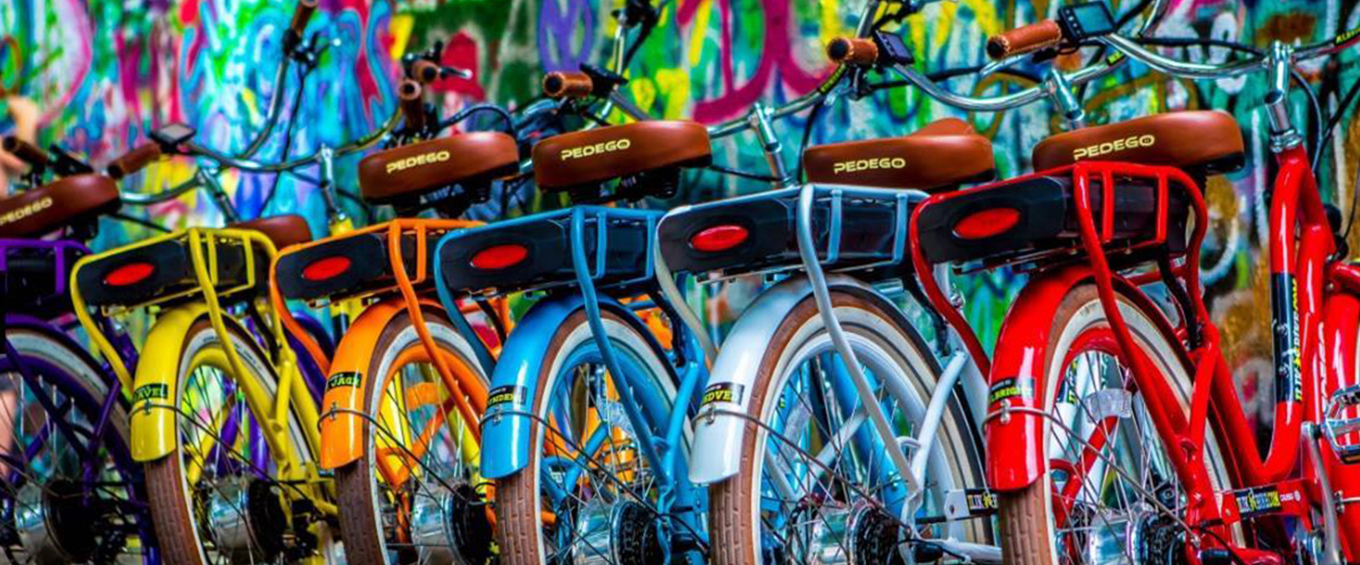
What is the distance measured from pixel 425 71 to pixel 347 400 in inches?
49.8

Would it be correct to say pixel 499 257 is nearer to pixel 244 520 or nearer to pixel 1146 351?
pixel 244 520

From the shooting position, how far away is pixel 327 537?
3.86 meters

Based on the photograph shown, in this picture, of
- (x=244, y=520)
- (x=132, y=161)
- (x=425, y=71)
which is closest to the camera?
(x=244, y=520)

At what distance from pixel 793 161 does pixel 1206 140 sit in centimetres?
238

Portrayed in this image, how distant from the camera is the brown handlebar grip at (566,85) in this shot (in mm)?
3900

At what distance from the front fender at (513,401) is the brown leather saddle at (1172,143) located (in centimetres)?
94

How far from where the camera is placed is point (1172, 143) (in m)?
2.97

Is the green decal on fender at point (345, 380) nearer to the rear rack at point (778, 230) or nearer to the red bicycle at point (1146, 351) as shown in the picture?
the rear rack at point (778, 230)

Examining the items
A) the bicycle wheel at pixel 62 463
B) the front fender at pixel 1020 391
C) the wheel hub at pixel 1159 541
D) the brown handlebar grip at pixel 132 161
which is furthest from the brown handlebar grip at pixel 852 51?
the brown handlebar grip at pixel 132 161

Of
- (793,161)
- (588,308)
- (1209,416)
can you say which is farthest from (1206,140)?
(793,161)

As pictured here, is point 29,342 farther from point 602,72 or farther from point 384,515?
point 602,72

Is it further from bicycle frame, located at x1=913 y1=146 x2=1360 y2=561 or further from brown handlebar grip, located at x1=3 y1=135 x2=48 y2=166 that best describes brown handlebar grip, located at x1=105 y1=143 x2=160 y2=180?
bicycle frame, located at x1=913 y1=146 x2=1360 y2=561

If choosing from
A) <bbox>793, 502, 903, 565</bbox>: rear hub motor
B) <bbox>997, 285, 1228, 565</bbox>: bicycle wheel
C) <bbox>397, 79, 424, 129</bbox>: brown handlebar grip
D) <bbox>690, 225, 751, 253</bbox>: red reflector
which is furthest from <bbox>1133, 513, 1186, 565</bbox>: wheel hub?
<bbox>397, 79, 424, 129</bbox>: brown handlebar grip

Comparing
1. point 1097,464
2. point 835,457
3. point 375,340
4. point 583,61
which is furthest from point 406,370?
point 583,61
